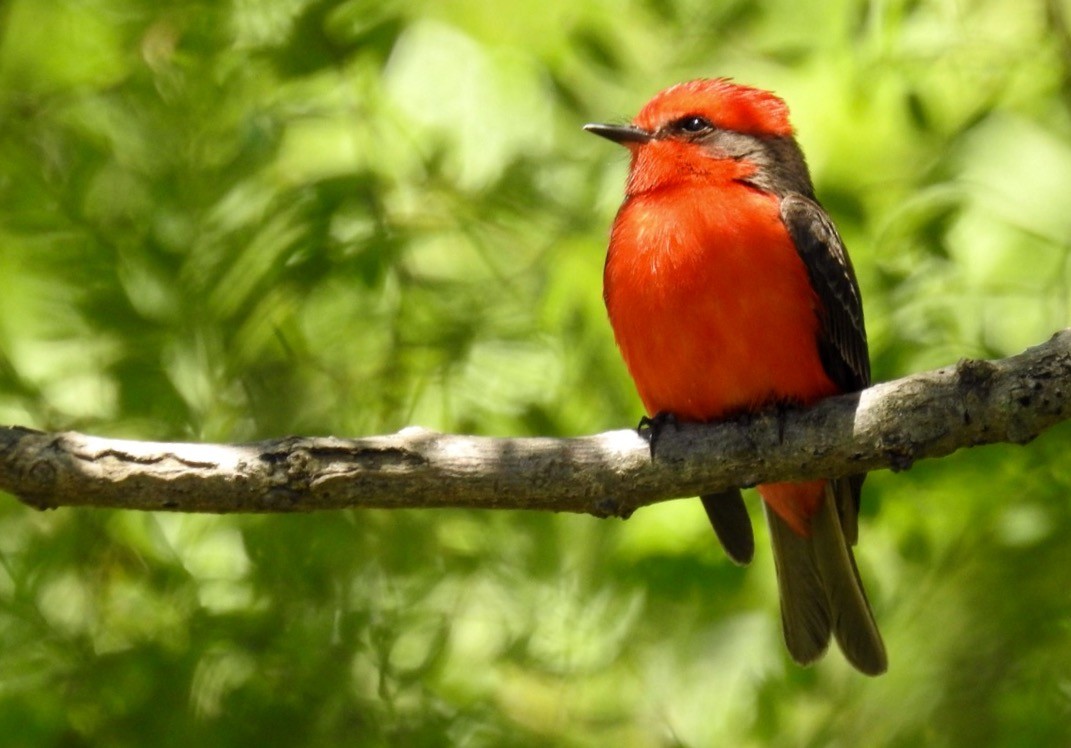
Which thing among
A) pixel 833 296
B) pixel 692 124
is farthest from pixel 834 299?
pixel 692 124

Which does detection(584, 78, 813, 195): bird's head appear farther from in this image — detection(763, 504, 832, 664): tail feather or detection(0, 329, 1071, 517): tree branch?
detection(0, 329, 1071, 517): tree branch

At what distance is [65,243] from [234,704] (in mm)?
1656

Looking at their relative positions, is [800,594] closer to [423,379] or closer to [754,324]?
[754,324]

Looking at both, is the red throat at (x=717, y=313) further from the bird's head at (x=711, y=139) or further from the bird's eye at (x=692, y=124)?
the bird's eye at (x=692, y=124)

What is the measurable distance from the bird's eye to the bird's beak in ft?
0.41

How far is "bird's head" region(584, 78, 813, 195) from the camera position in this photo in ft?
18.5

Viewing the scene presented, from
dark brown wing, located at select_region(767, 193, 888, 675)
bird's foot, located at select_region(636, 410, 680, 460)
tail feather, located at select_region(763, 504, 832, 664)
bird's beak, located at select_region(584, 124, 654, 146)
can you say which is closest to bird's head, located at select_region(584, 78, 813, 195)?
bird's beak, located at select_region(584, 124, 654, 146)

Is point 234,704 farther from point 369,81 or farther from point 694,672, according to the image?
point 369,81

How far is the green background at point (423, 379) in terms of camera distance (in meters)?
4.36

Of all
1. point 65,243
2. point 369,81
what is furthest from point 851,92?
point 65,243

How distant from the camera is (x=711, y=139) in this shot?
Answer: 585 centimetres

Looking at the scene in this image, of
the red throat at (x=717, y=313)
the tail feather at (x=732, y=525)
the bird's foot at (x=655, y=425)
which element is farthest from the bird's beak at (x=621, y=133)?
the tail feather at (x=732, y=525)

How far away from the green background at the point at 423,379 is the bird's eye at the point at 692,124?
9.0 inches

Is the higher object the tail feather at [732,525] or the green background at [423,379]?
the green background at [423,379]
